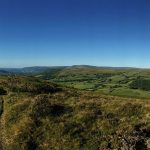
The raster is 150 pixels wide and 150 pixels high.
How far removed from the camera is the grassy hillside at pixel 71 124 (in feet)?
82.7

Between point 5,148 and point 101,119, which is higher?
point 101,119

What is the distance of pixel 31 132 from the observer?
2733cm

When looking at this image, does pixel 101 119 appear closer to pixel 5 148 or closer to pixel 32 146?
pixel 32 146

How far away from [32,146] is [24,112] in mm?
6038

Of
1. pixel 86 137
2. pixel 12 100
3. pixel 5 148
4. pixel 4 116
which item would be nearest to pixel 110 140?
pixel 86 137

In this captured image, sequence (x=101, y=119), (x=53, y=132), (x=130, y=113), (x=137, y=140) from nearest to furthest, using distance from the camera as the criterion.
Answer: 1. (x=137, y=140)
2. (x=53, y=132)
3. (x=101, y=119)
4. (x=130, y=113)

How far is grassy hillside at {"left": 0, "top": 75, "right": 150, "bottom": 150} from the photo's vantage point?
25203 millimetres

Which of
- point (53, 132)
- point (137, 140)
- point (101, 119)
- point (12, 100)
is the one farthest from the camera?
point (12, 100)

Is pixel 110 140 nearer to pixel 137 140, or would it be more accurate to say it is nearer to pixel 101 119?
pixel 137 140

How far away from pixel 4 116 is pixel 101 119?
1112 cm

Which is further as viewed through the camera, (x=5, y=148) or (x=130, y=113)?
(x=130, y=113)

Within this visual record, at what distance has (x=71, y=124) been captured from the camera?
91.9 ft

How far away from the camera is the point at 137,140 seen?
24656 mm

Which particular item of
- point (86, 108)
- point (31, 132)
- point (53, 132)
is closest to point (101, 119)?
point (86, 108)
